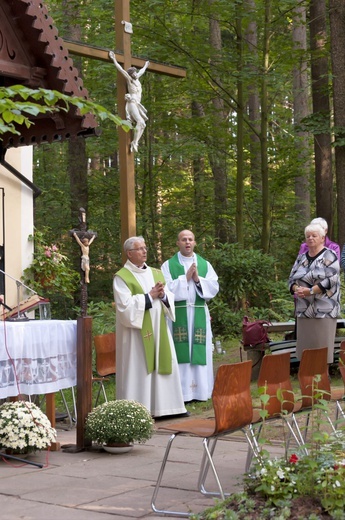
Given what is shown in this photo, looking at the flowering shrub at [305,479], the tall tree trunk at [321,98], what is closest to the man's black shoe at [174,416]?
the flowering shrub at [305,479]

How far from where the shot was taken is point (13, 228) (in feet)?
35.7

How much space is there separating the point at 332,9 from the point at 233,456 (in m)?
10.0

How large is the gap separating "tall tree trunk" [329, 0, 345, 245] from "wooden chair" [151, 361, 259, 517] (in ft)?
31.6

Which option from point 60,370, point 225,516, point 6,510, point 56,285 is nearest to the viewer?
point 225,516

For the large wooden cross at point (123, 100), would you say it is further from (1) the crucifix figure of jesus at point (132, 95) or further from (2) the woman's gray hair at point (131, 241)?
(2) the woman's gray hair at point (131, 241)

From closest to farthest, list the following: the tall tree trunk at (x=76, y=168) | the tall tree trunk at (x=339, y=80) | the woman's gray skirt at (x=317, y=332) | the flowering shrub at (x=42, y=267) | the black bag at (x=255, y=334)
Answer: the woman's gray skirt at (x=317, y=332), the flowering shrub at (x=42, y=267), the black bag at (x=255, y=334), the tall tree trunk at (x=339, y=80), the tall tree trunk at (x=76, y=168)

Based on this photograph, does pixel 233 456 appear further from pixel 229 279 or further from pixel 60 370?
pixel 229 279

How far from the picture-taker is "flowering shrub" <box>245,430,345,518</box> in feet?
15.3

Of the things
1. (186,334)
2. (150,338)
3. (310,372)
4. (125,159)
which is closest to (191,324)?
(186,334)

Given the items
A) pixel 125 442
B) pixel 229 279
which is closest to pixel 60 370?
pixel 125 442

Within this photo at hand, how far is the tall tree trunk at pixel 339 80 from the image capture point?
1509 centimetres

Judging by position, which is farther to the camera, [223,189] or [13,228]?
[223,189]

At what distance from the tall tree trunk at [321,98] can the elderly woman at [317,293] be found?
8.18 metres

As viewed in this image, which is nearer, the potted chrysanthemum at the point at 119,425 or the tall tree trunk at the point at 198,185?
the potted chrysanthemum at the point at 119,425
